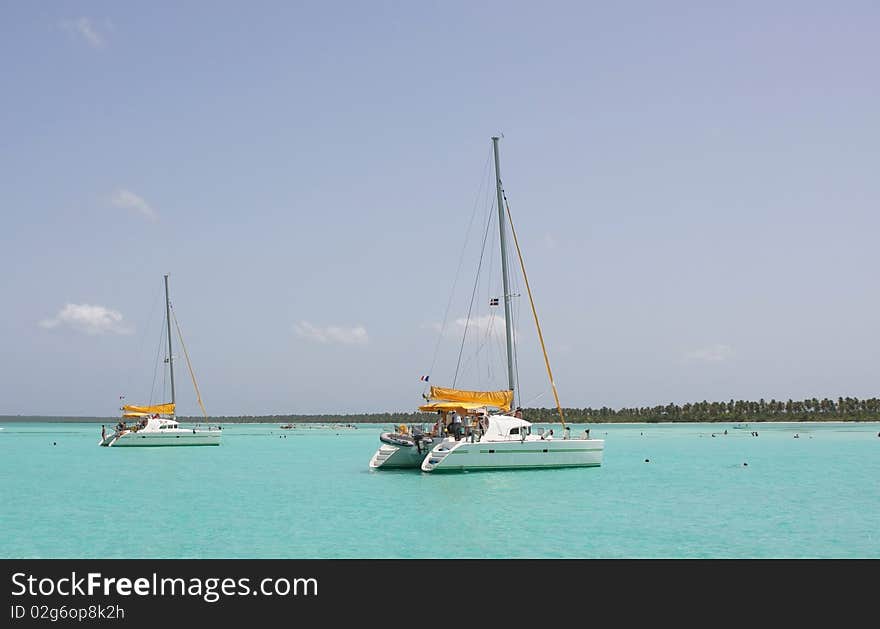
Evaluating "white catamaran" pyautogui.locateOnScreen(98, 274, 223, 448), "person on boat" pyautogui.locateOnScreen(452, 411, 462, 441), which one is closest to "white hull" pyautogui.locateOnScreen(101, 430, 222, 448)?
"white catamaran" pyautogui.locateOnScreen(98, 274, 223, 448)

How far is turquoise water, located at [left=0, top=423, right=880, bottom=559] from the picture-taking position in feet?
70.8

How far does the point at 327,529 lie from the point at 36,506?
1467 cm

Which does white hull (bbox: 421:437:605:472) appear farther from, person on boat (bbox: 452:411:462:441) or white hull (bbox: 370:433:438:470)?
white hull (bbox: 370:433:438:470)

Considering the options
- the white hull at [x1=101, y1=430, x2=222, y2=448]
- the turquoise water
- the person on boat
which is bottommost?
the turquoise water

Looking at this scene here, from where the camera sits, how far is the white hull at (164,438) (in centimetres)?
7394

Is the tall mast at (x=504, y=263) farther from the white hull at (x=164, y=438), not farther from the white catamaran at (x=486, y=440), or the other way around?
the white hull at (x=164, y=438)

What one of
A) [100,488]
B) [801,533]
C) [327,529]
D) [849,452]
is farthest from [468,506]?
[849,452]

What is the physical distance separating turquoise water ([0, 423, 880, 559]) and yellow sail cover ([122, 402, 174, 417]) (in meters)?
28.7

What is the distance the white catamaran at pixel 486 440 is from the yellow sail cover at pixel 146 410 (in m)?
40.6

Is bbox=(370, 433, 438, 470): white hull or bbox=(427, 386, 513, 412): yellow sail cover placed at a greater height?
bbox=(427, 386, 513, 412): yellow sail cover

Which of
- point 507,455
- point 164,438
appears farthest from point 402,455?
point 164,438

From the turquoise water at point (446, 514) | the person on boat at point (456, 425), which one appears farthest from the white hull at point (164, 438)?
the person on boat at point (456, 425)

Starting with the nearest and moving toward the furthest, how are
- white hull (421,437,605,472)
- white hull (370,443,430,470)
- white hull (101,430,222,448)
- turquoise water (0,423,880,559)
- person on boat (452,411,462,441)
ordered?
turquoise water (0,423,880,559) → white hull (421,437,605,472) → person on boat (452,411,462,441) → white hull (370,443,430,470) → white hull (101,430,222,448)
